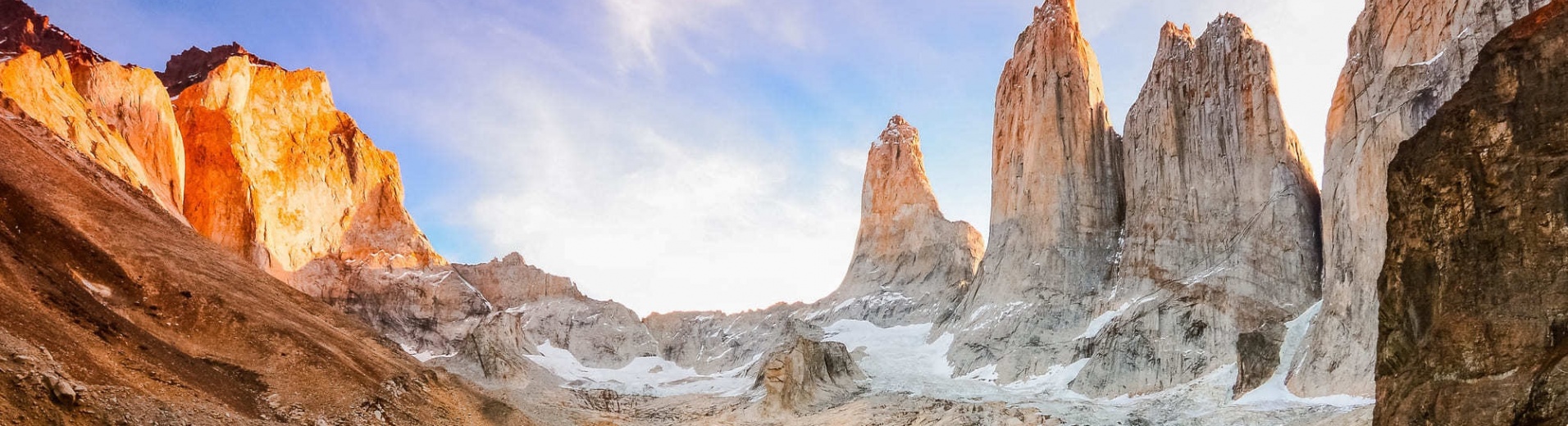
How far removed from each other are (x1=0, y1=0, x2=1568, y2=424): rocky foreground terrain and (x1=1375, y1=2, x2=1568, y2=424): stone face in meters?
0.06

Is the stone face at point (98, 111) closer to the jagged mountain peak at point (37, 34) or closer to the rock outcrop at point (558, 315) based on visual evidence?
the jagged mountain peak at point (37, 34)

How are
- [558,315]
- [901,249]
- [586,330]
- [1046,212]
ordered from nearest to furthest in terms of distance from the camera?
[1046,212] < [586,330] < [558,315] < [901,249]

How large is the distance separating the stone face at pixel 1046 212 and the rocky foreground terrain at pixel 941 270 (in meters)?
0.24

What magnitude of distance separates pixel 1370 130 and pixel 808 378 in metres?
36.3

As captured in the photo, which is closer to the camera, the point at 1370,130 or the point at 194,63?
the point at 1370,130

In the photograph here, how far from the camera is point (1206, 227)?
67.4 m

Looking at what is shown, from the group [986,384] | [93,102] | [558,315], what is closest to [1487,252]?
[986,384]

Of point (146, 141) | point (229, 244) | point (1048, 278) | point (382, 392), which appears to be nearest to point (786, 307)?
point (1048, 278)

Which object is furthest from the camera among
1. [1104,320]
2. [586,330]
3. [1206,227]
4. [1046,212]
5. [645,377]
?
[586,330]

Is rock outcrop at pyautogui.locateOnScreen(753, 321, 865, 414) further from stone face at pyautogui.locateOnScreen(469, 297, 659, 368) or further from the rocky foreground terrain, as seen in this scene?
stone face at pyautogui.locateOnScreen(469, 297, 659, 368)

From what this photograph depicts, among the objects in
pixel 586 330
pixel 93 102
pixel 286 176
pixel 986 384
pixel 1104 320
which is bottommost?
pixel 986 384

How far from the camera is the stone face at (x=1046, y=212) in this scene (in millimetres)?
74750

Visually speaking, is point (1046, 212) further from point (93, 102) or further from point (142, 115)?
point (93, 102)

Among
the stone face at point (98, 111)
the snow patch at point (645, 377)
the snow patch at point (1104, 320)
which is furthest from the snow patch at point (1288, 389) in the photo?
the stone face at point (98, 111)
